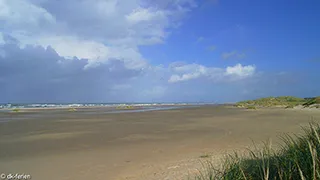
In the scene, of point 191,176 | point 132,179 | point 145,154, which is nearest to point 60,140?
point 145,154

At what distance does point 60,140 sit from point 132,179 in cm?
816

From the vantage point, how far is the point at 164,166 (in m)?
8.54

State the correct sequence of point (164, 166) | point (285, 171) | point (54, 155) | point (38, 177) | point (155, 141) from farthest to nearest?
point (155, 141) < point (54, 155) < point (164, 166) < point (38, 177) < point (285, 171)

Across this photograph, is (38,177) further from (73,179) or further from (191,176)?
(191,176)

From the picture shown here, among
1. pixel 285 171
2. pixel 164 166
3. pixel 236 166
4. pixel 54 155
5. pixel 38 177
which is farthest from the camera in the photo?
pixel 54 155

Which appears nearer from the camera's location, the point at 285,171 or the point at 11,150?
the point at 285,171

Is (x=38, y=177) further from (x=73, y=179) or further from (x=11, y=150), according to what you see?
(x=11, y=150)

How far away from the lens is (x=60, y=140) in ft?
46.3

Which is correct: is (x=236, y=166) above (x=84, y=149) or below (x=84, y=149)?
above

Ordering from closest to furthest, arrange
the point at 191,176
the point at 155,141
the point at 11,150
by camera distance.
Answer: the point at 191,176, the point at 11,150, the point at 155,141

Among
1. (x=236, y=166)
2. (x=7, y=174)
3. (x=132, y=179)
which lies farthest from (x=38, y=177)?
(x=236, y=166)

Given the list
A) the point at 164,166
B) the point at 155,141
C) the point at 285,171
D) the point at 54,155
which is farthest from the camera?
the point at 155,141

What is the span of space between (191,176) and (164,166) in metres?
1.67

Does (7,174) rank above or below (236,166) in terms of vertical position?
below
